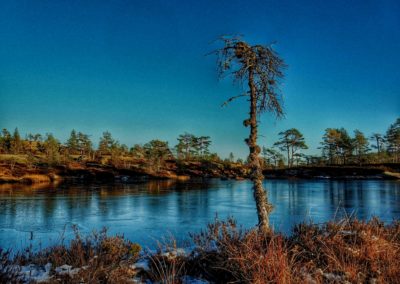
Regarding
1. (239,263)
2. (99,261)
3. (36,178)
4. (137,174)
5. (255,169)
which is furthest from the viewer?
(137,174)

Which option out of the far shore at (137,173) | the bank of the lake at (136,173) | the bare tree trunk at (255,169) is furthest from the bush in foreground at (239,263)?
the far shore at (137,173)

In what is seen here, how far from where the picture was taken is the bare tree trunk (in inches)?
250

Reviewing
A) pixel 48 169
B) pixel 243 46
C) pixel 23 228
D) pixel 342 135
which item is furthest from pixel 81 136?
pixel 243 46

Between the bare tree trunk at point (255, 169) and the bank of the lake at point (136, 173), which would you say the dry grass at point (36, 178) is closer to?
the bank of the lake at point (136, 173)

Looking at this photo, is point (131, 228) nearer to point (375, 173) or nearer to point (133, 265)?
point (133, 265)

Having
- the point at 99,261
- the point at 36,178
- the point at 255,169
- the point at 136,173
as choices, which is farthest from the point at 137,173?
the point at 99,261

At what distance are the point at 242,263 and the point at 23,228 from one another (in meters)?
12.6

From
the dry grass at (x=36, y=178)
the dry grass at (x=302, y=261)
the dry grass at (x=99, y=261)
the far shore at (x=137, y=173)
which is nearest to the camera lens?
the dry grass at (x=302, y=261)

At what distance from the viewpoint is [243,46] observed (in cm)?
666

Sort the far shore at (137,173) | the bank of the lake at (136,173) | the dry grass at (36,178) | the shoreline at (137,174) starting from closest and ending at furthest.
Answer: the dry grass at (36,178) → the shoreline at (137,174) → the far shore at (137,173) → the bank of the lake at (136,173)

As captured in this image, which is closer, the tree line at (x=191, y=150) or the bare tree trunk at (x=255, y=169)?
the bare tree trunk at (x=255, y=169)

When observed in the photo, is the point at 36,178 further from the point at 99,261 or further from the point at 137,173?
the point at 99,261

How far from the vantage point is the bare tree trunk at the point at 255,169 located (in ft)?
20.8

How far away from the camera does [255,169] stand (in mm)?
6430
